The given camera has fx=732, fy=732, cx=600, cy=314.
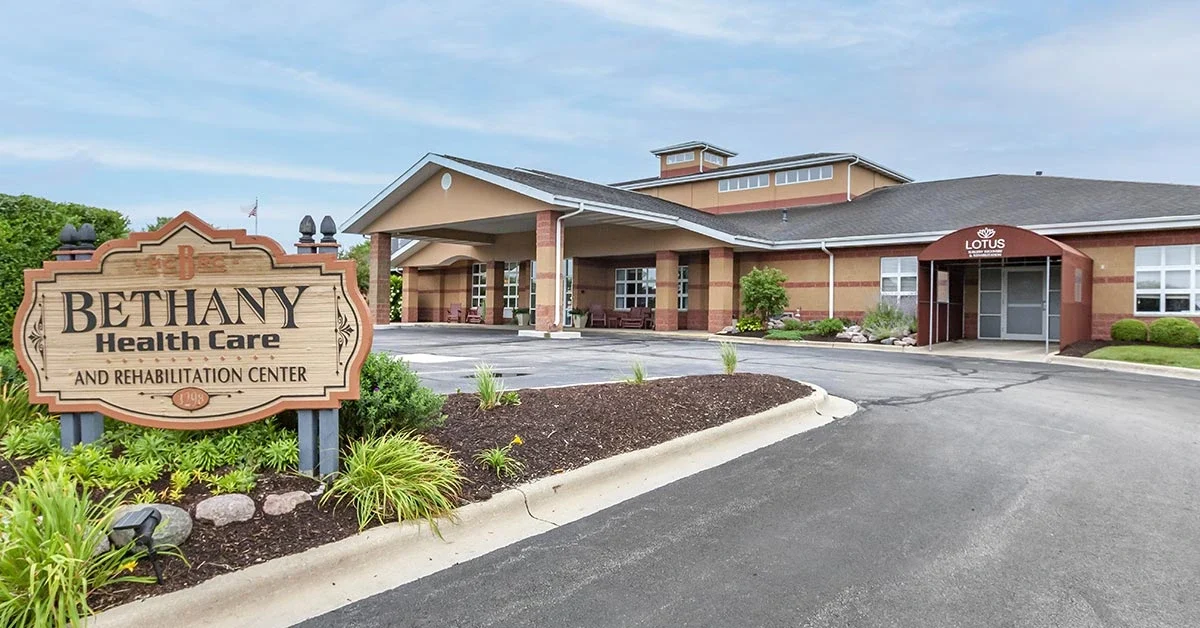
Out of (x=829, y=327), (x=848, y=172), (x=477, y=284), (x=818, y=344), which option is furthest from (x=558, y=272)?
(x=848, y=172)

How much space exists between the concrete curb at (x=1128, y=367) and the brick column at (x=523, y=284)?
72.5 feet

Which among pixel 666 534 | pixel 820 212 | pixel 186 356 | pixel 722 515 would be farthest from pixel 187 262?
pixel 820 212

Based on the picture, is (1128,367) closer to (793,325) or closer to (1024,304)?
(1024,304)

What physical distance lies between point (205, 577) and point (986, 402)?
384 inches

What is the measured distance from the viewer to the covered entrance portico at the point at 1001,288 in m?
18.2

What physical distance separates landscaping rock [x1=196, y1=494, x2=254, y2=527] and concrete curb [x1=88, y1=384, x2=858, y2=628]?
0.49 meters

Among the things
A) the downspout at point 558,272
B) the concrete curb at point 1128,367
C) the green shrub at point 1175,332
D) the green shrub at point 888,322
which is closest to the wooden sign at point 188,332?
the concrete curb at point 1128,367

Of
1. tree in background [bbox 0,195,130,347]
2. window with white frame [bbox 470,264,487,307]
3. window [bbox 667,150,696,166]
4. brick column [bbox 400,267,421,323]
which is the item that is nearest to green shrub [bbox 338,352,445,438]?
tree in background [bbox 0,195,130,347]

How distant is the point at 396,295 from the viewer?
131 ft

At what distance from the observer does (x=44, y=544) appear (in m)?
3.31

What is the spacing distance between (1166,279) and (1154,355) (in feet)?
15.8

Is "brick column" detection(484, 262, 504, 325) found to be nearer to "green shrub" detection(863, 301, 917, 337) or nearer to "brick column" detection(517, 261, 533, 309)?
"brick column" detection(517, 261, 533, 309)

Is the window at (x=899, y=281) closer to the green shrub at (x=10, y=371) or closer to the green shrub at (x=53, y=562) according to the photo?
the green shrub at (x=10, y=371)

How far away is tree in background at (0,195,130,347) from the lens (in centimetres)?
587
